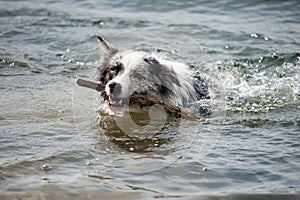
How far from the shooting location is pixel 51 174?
445 centimetres

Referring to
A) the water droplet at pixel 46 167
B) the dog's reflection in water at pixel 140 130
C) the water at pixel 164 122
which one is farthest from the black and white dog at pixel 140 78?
the water droplet at pixel 46 167

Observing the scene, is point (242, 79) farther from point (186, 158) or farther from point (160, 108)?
point (186, 158)

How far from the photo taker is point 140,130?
586cm

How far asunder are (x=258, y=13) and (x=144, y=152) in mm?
6629

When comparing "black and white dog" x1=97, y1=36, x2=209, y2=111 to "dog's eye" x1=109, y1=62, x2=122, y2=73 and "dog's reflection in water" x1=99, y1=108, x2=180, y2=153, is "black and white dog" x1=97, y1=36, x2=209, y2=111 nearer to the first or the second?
"dog's eye" x1=109, y1=62, x2=122, y2=73

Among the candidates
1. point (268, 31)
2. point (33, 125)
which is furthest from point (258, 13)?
point (33, 125)


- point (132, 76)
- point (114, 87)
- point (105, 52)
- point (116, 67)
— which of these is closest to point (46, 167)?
point (114, 87)

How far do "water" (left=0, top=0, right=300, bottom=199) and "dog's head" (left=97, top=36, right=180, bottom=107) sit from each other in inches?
16.4

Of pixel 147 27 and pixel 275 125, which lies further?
pixel 147 27

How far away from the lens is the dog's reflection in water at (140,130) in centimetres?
532

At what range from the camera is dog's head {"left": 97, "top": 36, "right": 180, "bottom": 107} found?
5.66 m

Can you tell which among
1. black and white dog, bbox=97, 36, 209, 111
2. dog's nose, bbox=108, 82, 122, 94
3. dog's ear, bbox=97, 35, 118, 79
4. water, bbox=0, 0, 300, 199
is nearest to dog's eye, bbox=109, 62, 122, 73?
black and white dog, bbox=97, 36, 209, 111

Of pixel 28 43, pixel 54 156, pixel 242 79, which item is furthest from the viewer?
pixel 28 43

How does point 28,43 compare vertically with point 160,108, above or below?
above
